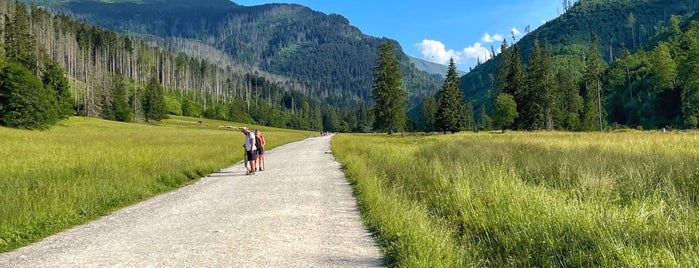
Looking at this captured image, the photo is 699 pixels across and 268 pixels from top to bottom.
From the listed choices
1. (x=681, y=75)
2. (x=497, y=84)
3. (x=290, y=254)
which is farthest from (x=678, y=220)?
(x=497, y=84)

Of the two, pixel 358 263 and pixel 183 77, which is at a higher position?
pixel 183 77

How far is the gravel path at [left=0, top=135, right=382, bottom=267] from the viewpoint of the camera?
18.9ft

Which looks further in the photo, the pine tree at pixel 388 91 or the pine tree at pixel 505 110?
the pine tree at pixel 505 110

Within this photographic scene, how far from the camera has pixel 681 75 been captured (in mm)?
70750

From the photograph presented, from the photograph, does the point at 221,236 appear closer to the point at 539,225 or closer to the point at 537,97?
the point at 539,225

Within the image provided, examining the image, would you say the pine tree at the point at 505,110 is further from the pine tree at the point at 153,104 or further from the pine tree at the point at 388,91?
the pine tree at the point at 153,104

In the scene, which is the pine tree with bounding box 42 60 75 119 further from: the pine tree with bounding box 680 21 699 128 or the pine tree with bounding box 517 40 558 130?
the pine tree with bounding box 680 21 699 128

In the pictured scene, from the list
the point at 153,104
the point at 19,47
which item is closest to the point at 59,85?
the point at 19,47

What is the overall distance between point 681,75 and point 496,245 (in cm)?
8418

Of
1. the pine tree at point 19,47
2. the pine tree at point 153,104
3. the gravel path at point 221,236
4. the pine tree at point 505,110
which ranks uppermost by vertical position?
the pine tree at point 19,47

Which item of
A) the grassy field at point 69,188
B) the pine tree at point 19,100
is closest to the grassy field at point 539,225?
the grassy field at point 69,188

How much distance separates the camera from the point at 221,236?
7.11 m

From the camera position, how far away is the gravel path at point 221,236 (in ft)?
18.9

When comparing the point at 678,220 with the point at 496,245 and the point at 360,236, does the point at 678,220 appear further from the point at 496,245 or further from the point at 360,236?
the point at 360,236
